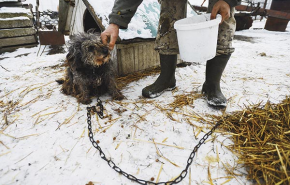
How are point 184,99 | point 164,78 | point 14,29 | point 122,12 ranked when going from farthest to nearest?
point 14,29 → point 164,78 → point 184,99 → point 122,12

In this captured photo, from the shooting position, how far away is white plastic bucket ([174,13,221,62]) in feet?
5.09

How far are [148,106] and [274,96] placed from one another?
6.29 ft

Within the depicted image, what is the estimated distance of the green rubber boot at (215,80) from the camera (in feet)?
6.73

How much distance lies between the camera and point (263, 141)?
Result: 145 centimetres

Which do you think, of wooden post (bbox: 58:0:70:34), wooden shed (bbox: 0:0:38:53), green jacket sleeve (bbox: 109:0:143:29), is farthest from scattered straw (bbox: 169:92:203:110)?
wooden shed (bbox: 0:0:38:53)

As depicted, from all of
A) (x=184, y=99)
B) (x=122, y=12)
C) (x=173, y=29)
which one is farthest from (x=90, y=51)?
(x=184, y=99)

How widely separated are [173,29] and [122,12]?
2.45 ft

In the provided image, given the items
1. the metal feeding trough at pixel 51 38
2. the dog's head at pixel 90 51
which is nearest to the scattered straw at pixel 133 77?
the dog's head at pixel 90 51

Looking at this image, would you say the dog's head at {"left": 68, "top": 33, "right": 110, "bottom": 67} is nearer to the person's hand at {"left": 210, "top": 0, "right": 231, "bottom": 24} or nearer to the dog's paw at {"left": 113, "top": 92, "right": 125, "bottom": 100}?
the dog's paw at {"left": 113, "top": 92, "right": 125, "bottom": 100}

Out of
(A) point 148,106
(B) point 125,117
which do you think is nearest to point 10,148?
(B) point 125,117

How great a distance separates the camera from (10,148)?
1584 mm

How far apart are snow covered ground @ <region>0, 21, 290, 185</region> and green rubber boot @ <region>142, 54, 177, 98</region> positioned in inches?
5.1

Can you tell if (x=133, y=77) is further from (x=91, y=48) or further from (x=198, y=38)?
(x=198, y=38)

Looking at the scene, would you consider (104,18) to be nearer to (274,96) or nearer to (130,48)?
(130,48)
